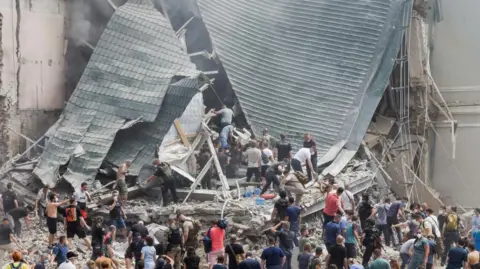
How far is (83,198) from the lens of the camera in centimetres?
1638

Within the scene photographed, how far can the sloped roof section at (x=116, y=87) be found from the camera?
704 inches

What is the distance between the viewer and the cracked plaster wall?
1944 cm

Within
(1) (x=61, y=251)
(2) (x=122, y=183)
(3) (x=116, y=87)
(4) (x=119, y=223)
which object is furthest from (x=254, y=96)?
(1) (x=61, y=251)

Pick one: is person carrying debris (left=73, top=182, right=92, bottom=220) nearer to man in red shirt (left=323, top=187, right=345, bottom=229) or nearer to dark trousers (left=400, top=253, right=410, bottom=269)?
man in red shirt (left=323, top=187, right=345, bottom=229)

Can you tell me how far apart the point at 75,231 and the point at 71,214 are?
374mm

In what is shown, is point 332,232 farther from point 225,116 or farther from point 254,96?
point 254,96

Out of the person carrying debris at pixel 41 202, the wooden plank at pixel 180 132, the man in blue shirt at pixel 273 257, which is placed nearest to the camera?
the man in blue shirt at pixel 273 257

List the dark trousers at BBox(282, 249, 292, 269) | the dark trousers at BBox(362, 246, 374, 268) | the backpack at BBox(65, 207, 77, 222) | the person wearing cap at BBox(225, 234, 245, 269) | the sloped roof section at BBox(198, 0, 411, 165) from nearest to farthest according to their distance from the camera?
the person wearing cap at BBox(225, 234, 245, 269) < the dark trousers at BBox(282, 249, 292, 269) < the dark trousers at BBox(362, 246, 374, 268) < the backpack at BBox(65, 207, 77, 222) < the sloped roof section at BBox(198, 0, 411, 165)

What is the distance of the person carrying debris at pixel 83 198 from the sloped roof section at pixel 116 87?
35.8 inches

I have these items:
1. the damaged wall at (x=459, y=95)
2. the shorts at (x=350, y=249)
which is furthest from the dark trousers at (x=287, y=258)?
the damaged wall at (x=459, y=95)

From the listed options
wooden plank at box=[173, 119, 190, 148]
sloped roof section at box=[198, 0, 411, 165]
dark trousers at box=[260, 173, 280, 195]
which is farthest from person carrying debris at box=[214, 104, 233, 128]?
dark trousers at box=[260, 173, 280, 195]

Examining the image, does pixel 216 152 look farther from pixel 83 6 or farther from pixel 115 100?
pixel 83 6

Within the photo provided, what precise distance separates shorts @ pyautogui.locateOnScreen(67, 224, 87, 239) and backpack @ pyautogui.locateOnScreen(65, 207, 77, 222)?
13cm

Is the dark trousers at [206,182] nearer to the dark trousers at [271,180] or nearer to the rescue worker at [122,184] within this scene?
the dark trousers at [271,180]
